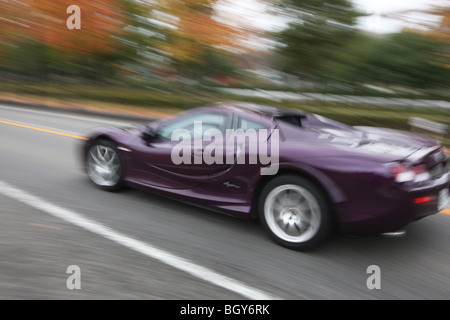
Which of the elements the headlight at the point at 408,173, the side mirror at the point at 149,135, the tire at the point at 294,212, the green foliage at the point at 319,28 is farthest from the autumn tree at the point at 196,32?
the headlight at the point at 408,173

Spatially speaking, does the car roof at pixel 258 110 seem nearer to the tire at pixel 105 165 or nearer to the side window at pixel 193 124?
the side window at pixel 193 124

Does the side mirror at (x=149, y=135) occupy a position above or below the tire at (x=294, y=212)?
above

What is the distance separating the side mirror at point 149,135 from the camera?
15.3ft

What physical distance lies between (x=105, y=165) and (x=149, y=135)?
2.70 feet

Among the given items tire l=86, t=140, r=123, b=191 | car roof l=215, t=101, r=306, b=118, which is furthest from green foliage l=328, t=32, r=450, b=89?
tire l=86, t=140, r=123, b=191

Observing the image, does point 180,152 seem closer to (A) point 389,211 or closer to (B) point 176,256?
(B) point 176,256

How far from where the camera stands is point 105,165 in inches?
201

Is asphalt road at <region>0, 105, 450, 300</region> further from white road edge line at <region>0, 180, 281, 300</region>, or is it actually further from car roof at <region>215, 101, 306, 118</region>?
car roof at <region>215, 101, 306, 118</region>

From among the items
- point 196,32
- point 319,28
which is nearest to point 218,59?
point 196,32

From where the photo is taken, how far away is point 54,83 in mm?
24797

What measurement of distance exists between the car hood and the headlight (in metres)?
0.08

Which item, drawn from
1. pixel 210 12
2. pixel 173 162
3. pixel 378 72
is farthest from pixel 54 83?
pixel 173 162

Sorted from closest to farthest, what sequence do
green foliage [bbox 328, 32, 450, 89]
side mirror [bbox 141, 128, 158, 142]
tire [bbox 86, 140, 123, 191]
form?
1. side mirror [bbox 141, 128, 158, 142]
2. tire [bbox 86, 140, 123, 191]
3. green foliage [bbox 328, 32, 450, 89]

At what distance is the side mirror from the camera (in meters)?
4.66
